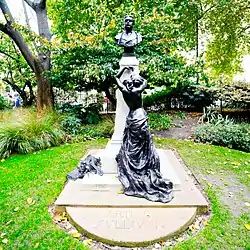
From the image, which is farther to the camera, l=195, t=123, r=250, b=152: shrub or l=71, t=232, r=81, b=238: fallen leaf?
l=195, t=123, r=250, b=152: shrub

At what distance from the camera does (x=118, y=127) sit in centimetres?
479

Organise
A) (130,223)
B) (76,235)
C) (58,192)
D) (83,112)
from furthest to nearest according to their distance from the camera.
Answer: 1. (83,112)
2. (58,192)
3. (130,223)
4. (76,235)

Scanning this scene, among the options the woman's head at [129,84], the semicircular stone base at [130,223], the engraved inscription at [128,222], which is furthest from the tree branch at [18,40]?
the engraved inscription at [128,222]

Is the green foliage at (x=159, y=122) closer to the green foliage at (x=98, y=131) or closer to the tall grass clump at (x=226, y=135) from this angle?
the tall grass clump at (x=226, y=135)

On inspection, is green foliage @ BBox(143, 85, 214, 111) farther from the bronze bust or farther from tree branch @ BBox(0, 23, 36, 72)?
the bronze bust

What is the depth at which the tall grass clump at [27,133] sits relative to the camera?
692cm

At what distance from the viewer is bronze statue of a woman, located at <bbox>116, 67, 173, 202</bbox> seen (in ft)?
13.5

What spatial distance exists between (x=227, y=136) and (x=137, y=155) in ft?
14.4

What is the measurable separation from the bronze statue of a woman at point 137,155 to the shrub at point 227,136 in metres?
4.05

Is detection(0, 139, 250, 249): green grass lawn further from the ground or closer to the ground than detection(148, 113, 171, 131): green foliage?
closer to the ground

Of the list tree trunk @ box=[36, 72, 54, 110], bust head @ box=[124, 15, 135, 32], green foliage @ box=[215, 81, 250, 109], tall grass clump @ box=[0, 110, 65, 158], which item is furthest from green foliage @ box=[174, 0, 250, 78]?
bust head @ box=[124, 15, 135, 32]

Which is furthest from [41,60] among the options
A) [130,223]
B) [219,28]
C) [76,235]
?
[219,28]

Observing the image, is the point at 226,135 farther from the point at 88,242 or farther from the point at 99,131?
the point at 88,242

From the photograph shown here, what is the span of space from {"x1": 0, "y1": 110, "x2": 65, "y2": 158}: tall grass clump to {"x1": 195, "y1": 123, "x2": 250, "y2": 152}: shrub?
13.8 ft
